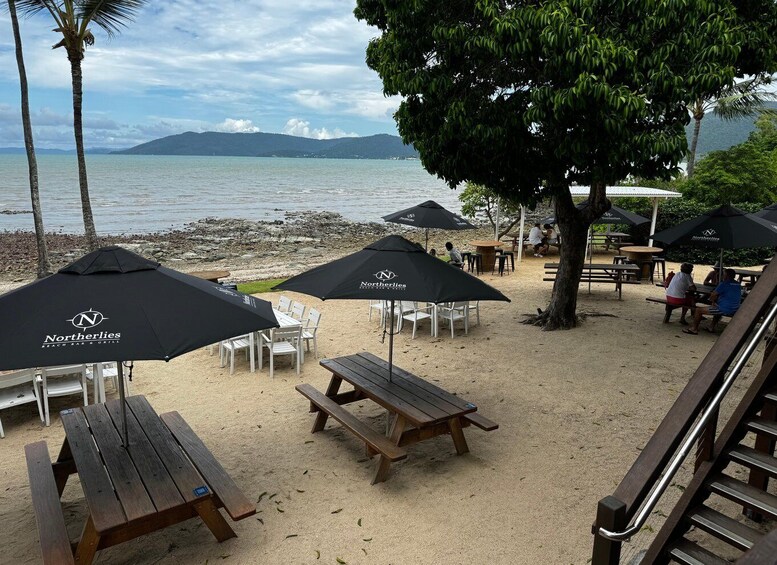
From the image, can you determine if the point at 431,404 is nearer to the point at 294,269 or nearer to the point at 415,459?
the point at 415,459

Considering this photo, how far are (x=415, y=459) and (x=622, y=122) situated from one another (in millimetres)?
4984

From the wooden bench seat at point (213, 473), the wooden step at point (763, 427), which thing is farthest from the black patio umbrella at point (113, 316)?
the wooden step at point (763, 427)

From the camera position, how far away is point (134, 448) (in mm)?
4715

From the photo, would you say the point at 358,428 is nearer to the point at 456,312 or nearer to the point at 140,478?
the point at 140,478

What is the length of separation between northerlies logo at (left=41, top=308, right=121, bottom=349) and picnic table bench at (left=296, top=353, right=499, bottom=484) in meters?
2.72

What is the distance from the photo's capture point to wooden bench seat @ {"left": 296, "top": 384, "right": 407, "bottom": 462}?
523 centimetres

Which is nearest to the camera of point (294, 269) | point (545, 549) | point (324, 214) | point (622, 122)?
point (545, 549)

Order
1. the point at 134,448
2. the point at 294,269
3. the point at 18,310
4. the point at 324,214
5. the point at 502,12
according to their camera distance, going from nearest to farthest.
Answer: the point at 18,310, the point at 134,448, the point at 502,12, the point at 294,269, the point at 324,214

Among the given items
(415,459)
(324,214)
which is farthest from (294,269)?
(324,214)

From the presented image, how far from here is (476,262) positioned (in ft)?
57.5

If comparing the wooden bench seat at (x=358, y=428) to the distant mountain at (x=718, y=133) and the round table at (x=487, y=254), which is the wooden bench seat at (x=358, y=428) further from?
the distant mountain at (x=718, y=133)

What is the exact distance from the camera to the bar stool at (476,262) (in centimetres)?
1750

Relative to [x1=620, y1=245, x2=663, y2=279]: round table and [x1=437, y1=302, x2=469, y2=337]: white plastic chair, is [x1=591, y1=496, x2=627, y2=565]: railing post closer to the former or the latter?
[x1=437, y1=302, x2=469, y2=337]: white plastic chair

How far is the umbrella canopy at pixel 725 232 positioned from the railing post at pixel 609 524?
874 cm
